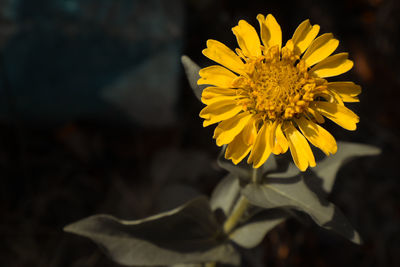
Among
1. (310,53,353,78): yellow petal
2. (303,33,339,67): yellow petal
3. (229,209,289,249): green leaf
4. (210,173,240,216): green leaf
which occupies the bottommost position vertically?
(229,209,289,249): green leaf

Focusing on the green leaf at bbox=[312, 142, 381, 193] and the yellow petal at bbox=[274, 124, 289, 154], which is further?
the green leaf at bbox=[312, 142, 381, 193]

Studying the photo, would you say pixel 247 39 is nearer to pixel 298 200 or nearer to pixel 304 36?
pixel 304 36

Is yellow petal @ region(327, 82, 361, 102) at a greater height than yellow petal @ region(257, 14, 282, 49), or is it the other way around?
yellow petal @ region(257, 14, 282, 49)

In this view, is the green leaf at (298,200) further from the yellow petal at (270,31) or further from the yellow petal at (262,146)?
the yellow petal at (270,31)

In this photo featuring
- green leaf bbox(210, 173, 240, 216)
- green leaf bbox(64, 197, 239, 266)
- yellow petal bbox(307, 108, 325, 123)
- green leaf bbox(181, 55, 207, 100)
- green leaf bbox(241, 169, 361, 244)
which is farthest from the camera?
green leaf bbox(210, 173, 240, 216)

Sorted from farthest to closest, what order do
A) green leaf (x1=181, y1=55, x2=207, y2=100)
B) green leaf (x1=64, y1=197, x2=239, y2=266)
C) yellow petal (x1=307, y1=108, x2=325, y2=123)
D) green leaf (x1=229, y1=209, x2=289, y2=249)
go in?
green leaf (x1=229, y1=209, x2=289, y2=249), green leaf (x1=64, y1=197, x2=239, y2=266), green leaf (x1=181, y1=55, x2=207, y2=100), yellow petal (x1=307, y1=108, x2=325, y2=123)

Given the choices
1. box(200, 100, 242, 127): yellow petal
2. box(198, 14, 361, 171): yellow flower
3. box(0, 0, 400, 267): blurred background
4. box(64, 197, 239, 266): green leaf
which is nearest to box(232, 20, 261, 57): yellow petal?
box(198, 14, 361, 171): yellow flower

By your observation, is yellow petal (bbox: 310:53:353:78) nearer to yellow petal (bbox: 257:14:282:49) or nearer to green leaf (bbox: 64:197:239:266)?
yellow petal (bbox: 257:14:282:49)

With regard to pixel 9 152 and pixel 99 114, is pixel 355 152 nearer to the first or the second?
pixel 99 114

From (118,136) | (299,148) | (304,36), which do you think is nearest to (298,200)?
(299,148)
